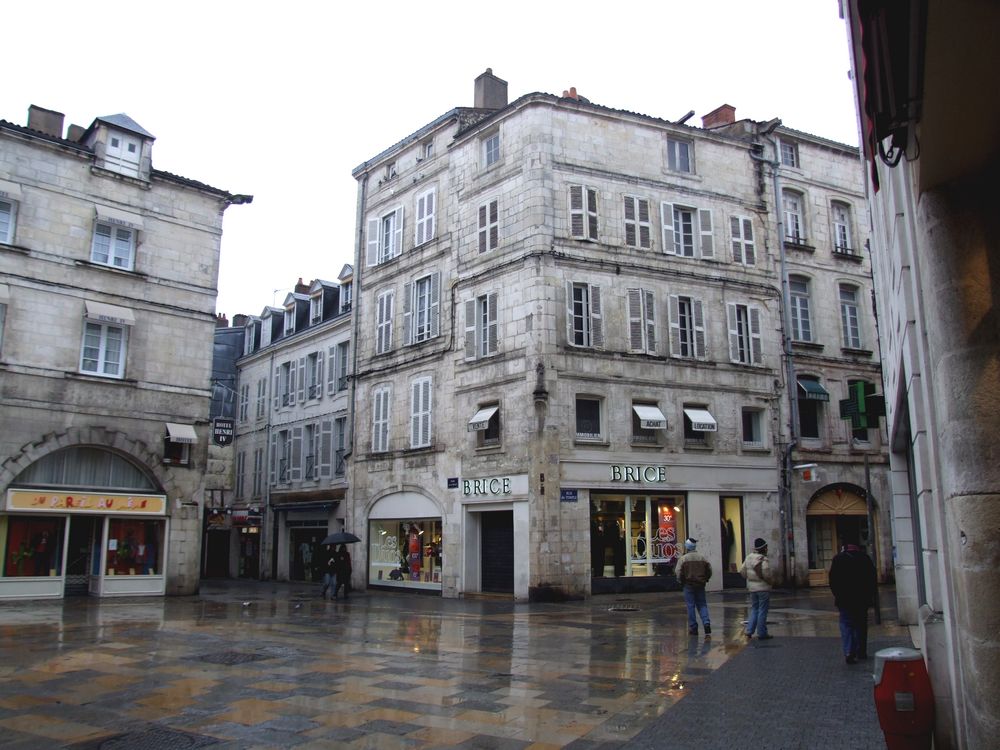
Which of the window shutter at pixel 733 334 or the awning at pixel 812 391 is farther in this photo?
the awning at pixel 812 391

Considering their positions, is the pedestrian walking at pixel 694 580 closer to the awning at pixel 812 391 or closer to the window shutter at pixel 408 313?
the awning at pixel 812 391

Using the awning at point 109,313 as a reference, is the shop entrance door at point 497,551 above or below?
below

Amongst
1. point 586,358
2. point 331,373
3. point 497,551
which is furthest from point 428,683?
point 331,373

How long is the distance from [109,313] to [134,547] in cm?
661

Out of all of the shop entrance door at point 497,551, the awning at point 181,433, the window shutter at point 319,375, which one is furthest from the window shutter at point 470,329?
the window shutter at point 319,375

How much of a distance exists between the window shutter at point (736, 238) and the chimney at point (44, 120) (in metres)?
20.4

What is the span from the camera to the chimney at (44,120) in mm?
24406

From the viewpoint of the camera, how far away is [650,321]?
2406cm

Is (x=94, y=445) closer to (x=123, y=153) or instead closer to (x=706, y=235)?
(x=123, y=153)

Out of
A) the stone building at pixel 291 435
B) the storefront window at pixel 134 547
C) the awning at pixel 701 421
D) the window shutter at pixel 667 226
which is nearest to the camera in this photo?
the storefront window at pixel 134 547

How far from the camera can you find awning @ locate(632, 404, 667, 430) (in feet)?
75.2

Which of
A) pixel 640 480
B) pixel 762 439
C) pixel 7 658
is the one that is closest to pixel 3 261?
pixel 7 658

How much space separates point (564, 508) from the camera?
22000mm

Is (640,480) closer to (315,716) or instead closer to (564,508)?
(564,508)
